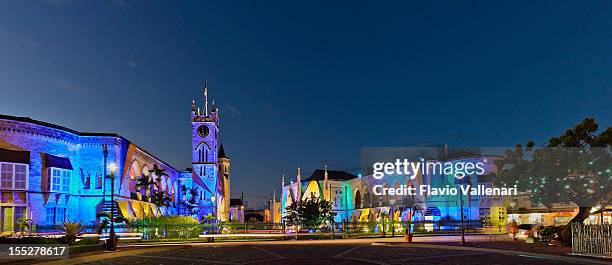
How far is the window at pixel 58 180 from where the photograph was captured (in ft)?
173

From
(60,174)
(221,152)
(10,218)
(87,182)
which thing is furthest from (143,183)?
(221,152)

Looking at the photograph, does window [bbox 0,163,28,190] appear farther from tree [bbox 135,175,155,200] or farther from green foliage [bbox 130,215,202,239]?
tree [bbox 135,175,155,200]

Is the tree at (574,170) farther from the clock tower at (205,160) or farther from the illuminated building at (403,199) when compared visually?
the clock tower at (205,160)

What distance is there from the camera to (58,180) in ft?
177

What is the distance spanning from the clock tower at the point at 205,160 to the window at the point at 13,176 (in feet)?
200

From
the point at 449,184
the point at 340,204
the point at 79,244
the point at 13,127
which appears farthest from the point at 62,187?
the point at 340,204

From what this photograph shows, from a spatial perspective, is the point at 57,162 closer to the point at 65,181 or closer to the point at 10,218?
the point at 65,181

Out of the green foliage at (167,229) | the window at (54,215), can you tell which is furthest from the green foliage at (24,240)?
the window at (54,215)

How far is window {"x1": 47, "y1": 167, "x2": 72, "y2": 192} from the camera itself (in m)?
52.6

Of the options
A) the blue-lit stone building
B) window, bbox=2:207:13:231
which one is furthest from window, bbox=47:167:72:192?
window, bbox=2:207:13:231

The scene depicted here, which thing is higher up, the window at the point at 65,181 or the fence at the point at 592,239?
the window at the point at 65,181

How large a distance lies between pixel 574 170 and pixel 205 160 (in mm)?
87407

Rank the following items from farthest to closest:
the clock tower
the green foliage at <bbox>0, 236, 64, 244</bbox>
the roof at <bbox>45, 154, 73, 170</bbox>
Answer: the clock tower, the roof at <bbox>45, 154, 73, 170</bbox>, the green foliage at <bbox>0, 236, 64, 244</bbox>

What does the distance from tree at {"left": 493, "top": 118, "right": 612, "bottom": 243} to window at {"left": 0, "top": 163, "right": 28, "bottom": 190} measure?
40.9 meters
